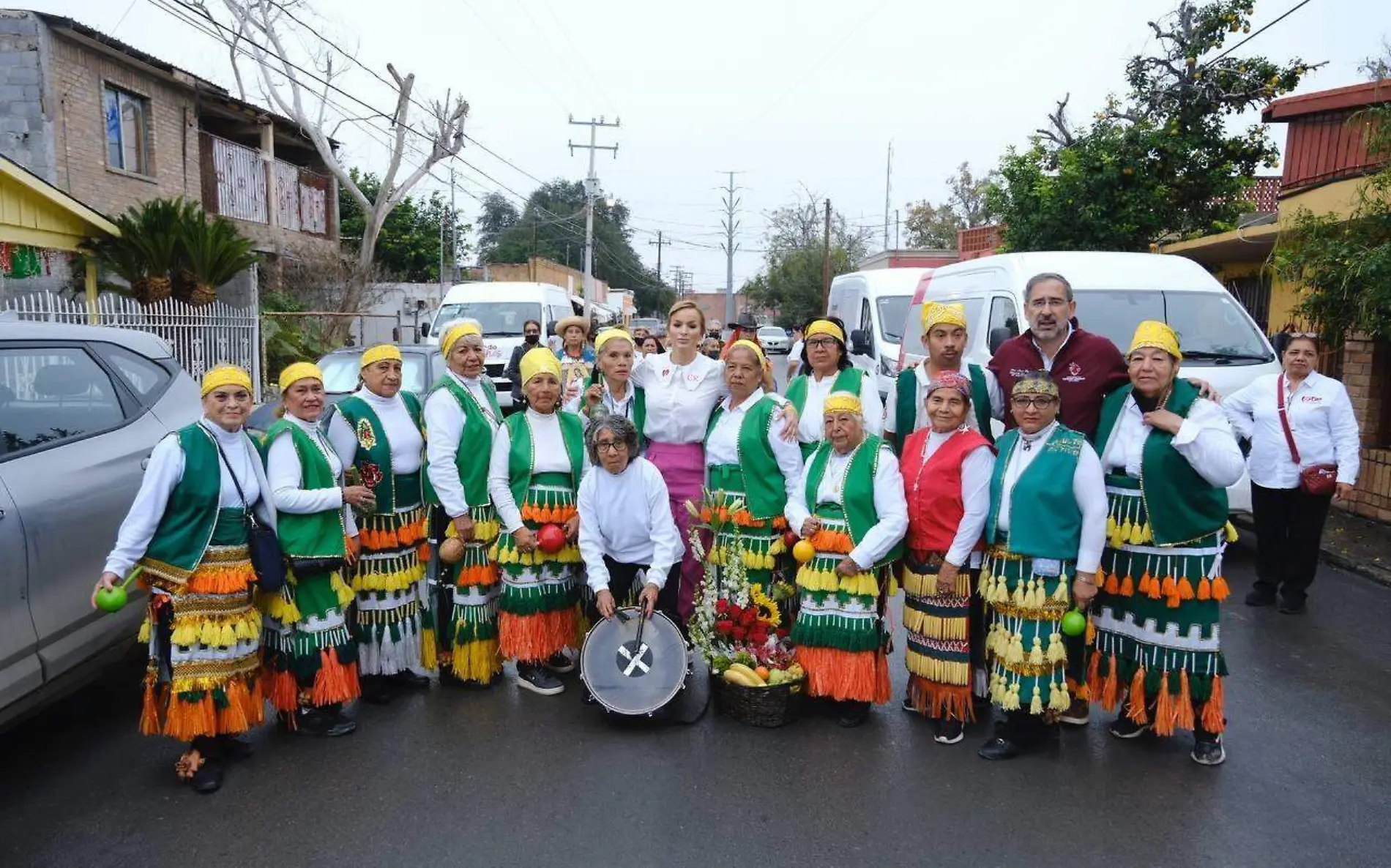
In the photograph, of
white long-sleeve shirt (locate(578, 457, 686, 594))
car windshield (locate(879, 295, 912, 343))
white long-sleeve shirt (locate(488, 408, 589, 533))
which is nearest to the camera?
white long-sleeve shirt (locate(578, 457, 686, 594))

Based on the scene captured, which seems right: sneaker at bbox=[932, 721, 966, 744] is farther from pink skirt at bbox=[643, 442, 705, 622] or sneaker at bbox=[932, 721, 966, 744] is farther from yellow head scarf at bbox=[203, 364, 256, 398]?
yellow head scarf at bbox=[203, 364, 256, 398]

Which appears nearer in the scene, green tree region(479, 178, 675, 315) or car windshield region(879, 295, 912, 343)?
car windshield region(879, 295, 912, 343)

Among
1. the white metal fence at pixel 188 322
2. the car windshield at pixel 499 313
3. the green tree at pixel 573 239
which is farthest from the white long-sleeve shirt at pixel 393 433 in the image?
the green tree at pixel 573 239

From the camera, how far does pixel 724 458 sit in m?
4.77

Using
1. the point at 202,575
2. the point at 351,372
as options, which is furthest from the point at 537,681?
the point at 351,372

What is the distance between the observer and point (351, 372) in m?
10.6

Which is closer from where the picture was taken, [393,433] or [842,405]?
[842,405]

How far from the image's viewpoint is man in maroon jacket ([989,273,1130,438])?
4.27 m

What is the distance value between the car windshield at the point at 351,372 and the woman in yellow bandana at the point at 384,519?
5570mm

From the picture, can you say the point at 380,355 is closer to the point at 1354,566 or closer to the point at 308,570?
the point at 308,570

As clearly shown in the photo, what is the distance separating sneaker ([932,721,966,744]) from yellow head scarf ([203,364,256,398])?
132 inches

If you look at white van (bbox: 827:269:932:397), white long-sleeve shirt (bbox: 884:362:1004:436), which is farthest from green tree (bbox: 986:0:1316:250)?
white long-sleeve shirt (bbox: 884:362:1004:436)

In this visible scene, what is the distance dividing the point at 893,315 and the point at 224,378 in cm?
1030

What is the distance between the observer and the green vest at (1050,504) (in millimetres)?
3887
